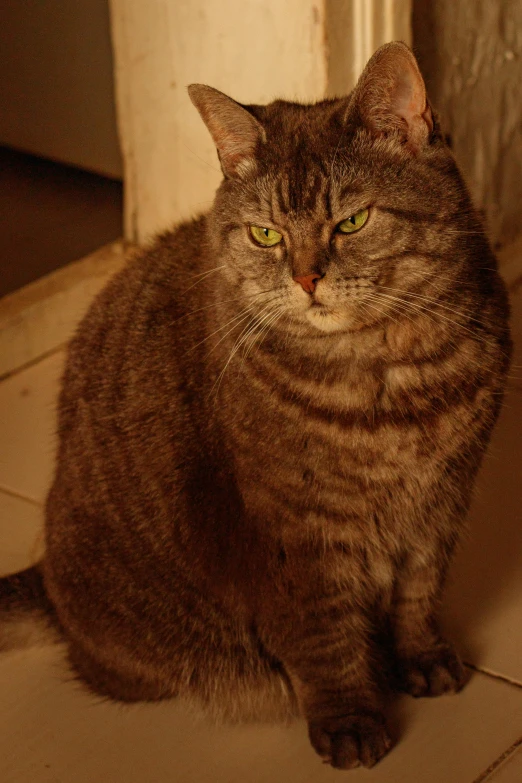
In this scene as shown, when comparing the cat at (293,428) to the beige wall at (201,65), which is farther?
the beige wall at (201,65)

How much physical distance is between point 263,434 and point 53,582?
450mm

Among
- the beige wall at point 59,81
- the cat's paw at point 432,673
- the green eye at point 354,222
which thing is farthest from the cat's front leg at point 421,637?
the beige wall at point 59,81

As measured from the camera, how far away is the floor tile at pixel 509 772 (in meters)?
1.41

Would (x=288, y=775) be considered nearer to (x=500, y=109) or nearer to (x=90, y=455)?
(x=90, y=455)

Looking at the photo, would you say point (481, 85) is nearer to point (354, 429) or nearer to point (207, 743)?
point (354, 429)

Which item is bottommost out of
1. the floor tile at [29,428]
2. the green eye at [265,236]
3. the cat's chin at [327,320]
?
the floor tile at [29,428]

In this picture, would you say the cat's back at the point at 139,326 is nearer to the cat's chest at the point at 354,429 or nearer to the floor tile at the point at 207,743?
the cat's chest at the point at 354,429

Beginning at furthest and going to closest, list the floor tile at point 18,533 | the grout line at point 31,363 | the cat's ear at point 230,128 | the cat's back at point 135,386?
the grout line at point 31,363 < the floor tile at point 18,533 < the cat's back at point 135,386 < the cat's ear at point 230,128

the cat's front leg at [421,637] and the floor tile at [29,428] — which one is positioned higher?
the cat's front leg at [421,637]

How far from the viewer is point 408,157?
131 centimetres

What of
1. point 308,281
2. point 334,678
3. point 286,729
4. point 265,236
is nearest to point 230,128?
point 265,236

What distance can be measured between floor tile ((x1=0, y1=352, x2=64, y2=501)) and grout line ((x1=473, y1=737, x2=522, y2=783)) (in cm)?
100

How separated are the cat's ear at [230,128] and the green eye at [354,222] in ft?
0.58

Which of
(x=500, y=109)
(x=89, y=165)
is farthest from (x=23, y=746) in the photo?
(x=500, y=109)
